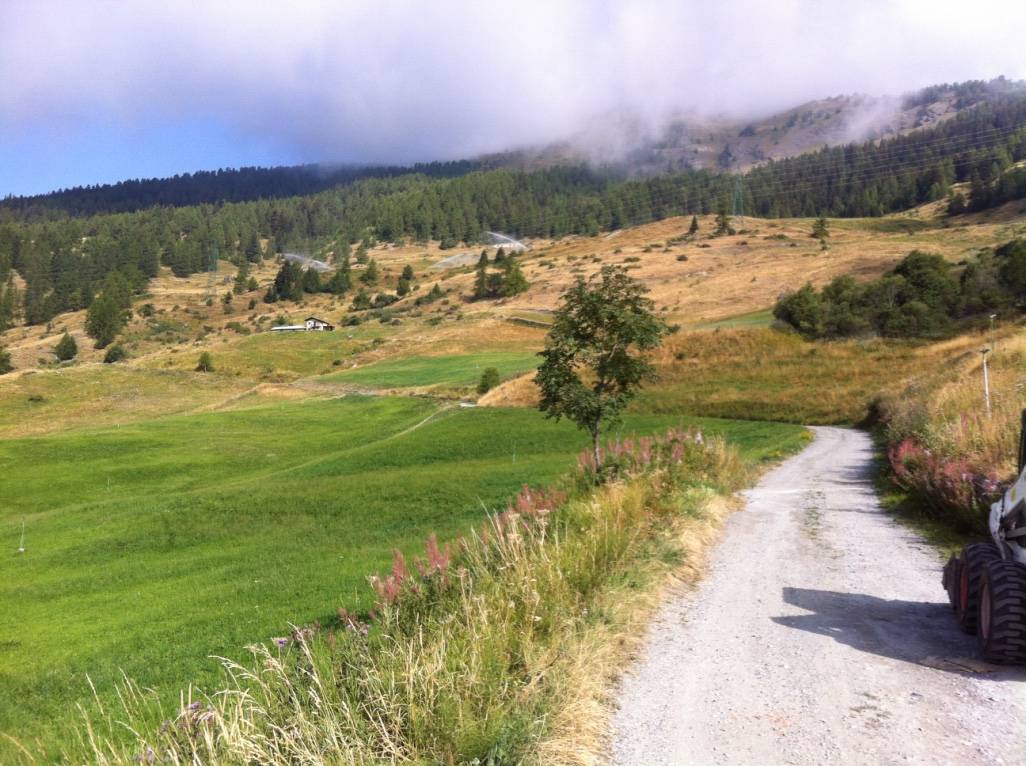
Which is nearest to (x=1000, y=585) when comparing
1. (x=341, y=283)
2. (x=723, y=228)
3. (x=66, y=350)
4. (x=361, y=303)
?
(x=66, y=350)

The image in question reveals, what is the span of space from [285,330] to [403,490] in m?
104

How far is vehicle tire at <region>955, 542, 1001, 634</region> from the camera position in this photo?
20.2ft

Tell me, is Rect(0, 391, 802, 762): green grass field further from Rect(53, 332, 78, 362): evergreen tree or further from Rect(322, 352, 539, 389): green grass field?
Rect(53, 332, 78, 362): evergreen tree

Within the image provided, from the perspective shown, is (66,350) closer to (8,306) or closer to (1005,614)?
(8,306)

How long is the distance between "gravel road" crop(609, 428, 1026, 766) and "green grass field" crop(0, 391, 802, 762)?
16.9ft

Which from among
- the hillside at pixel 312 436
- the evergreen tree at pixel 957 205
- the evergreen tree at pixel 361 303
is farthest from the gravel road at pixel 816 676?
the evergreen tree at pixel 957 205

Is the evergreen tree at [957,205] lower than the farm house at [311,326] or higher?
higher

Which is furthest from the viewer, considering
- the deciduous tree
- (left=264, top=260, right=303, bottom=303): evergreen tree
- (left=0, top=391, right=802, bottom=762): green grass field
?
(left=264, top=260, right=303, bottom=303): evergreen tree

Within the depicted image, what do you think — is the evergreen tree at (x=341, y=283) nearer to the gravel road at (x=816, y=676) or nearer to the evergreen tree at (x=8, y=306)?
the evergreen tree at (x=8, y=306)

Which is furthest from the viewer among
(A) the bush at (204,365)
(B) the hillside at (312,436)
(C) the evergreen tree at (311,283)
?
(C) the evergreen tree at (311,283)

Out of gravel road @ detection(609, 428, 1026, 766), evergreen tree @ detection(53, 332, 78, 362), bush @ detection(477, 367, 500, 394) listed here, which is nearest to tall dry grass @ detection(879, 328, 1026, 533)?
gravel road @ detection(609, 428, 1026, 766)

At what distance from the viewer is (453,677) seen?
4852 mm

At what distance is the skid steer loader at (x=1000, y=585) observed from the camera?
17.8 feet

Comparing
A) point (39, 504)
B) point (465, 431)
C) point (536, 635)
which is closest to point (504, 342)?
point (465, 431)
